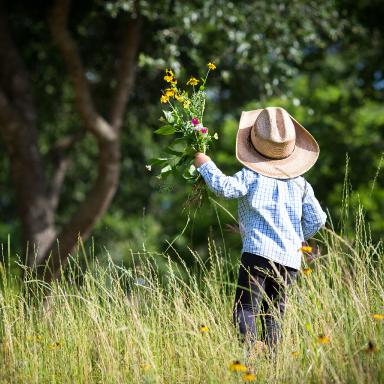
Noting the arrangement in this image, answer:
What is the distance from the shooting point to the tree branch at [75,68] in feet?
28.7

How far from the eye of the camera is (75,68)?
9023 millimetres

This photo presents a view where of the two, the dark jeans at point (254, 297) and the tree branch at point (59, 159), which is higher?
the dark jeans at point (254, 297)

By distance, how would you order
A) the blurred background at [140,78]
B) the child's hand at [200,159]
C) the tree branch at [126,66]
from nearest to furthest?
the child's hand at [200,159] < the blurred background at [140,78] < the tree branch at [126,66]

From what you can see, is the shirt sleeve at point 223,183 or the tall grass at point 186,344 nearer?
the tall grass at point 186,344

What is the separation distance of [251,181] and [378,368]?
1308 millimetres

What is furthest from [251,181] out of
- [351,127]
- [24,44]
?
[351,127]

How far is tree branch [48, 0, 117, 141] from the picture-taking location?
8750 millimetres

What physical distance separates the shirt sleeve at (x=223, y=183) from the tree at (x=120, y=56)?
3641mm

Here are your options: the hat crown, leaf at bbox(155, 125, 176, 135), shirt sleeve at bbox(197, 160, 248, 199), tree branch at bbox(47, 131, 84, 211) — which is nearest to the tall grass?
shirt sleeve at bbox(197, 160, 248, 199)

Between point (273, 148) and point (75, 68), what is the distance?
508cm

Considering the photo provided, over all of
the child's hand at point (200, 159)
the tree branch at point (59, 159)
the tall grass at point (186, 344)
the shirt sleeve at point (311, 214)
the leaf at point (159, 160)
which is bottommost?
the tree branch at point (59, 159)

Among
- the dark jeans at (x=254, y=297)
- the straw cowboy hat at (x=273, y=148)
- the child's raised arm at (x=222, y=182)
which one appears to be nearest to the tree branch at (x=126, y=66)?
the straw cowboy hat at (x=273, y=148)

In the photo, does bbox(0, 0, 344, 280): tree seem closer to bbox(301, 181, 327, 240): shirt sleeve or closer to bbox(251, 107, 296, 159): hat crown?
bbox(251, 107, 296, 159): hat crown

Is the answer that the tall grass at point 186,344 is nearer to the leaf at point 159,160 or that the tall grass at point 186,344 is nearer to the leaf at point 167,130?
the leaf at point 159,160
